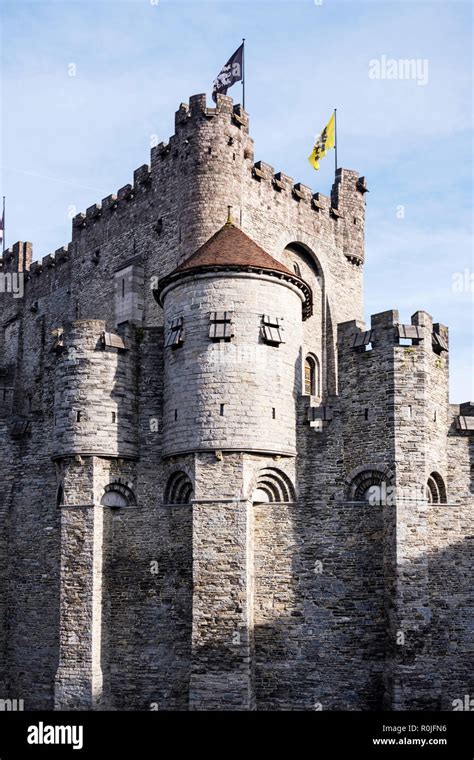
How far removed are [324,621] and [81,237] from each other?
21.0 metres

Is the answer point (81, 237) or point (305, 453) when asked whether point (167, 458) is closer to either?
point (305, 453)

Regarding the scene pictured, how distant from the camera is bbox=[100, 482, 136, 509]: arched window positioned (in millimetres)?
28844

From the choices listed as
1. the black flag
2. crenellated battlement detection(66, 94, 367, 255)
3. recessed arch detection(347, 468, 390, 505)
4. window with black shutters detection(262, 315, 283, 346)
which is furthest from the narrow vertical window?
the black flag

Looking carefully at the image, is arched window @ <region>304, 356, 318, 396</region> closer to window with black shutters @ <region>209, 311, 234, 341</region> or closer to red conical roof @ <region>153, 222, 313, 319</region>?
red conical roof @ <region>153, 222, 313, 319</region>

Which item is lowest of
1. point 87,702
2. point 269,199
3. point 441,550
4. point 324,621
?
point 87,702

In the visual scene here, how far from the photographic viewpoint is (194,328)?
92.4 ft

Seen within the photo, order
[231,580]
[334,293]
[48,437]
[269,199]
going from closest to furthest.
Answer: [231,580], [48,437], [269,199], [334,293]

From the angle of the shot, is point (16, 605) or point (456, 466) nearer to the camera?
point (456, 466)

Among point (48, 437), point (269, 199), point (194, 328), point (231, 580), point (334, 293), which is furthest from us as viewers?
point (334, 293)

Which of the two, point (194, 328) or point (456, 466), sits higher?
point (194, 328)

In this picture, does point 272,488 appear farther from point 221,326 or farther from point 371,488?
point 221,326

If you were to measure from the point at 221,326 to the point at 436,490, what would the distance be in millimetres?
8109

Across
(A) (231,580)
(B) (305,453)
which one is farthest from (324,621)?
(B) (305,453)

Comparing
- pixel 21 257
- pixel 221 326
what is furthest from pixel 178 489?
→ pixel 21 257
